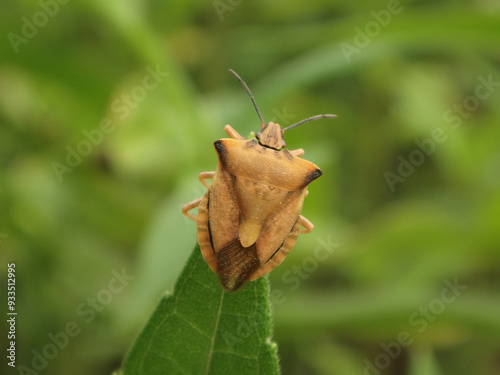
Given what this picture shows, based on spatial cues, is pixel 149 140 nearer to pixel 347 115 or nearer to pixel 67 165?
pixel 67 165
